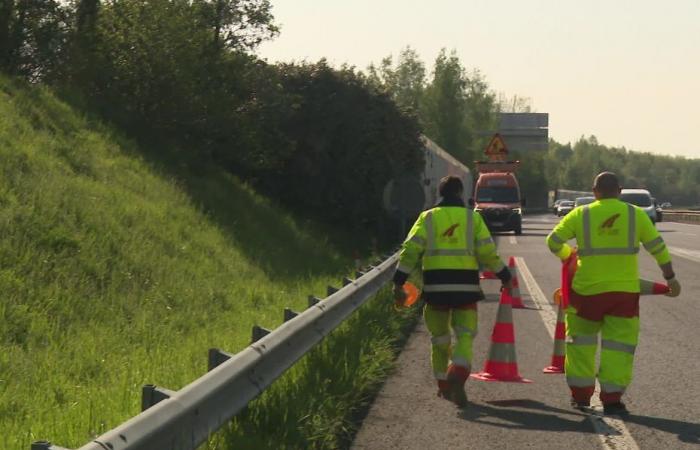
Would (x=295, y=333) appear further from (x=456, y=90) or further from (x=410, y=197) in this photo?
(x=456, y=90)

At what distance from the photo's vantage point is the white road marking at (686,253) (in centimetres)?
2725

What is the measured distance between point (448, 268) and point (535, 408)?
1.29 metres

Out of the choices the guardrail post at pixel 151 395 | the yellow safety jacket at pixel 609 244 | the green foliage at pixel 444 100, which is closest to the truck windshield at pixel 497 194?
the yellow safety jacket at pixel 609 244

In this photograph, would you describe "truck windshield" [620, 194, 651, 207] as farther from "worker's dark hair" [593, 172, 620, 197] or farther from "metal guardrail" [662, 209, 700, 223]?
"worker's dark hair" [593, 172, 620, 197]

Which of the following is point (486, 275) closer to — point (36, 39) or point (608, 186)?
point (36, 39)

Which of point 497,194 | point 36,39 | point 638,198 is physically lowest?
point 638,198

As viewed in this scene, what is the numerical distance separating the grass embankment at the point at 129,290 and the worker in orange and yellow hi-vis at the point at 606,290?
1700 millimetres

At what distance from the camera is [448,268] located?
8.67m

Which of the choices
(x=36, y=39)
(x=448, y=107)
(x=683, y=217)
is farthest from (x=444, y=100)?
(x=36, y=39)

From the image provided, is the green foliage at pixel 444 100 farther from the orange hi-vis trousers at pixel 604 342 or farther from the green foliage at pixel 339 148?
the orange hi-vis trousers at pixel 604 342

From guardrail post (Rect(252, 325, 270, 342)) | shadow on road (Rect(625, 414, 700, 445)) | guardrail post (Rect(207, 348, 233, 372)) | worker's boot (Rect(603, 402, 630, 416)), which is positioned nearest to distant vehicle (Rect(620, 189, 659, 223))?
worker's boot (Rect(603, 402, 630, 416))

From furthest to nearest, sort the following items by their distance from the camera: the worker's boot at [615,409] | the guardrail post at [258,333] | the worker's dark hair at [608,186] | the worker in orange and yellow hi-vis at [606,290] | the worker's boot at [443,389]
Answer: the worker's dark hair at [608,186] < the worker's boot at [443,389] < the worker in orange and yellow hi-vis at [606,290] < the worker's boot at [615,409] < the guardrail post at [258,333]

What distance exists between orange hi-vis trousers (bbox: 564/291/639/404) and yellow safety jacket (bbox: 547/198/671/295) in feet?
0.30

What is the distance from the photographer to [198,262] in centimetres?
1606
